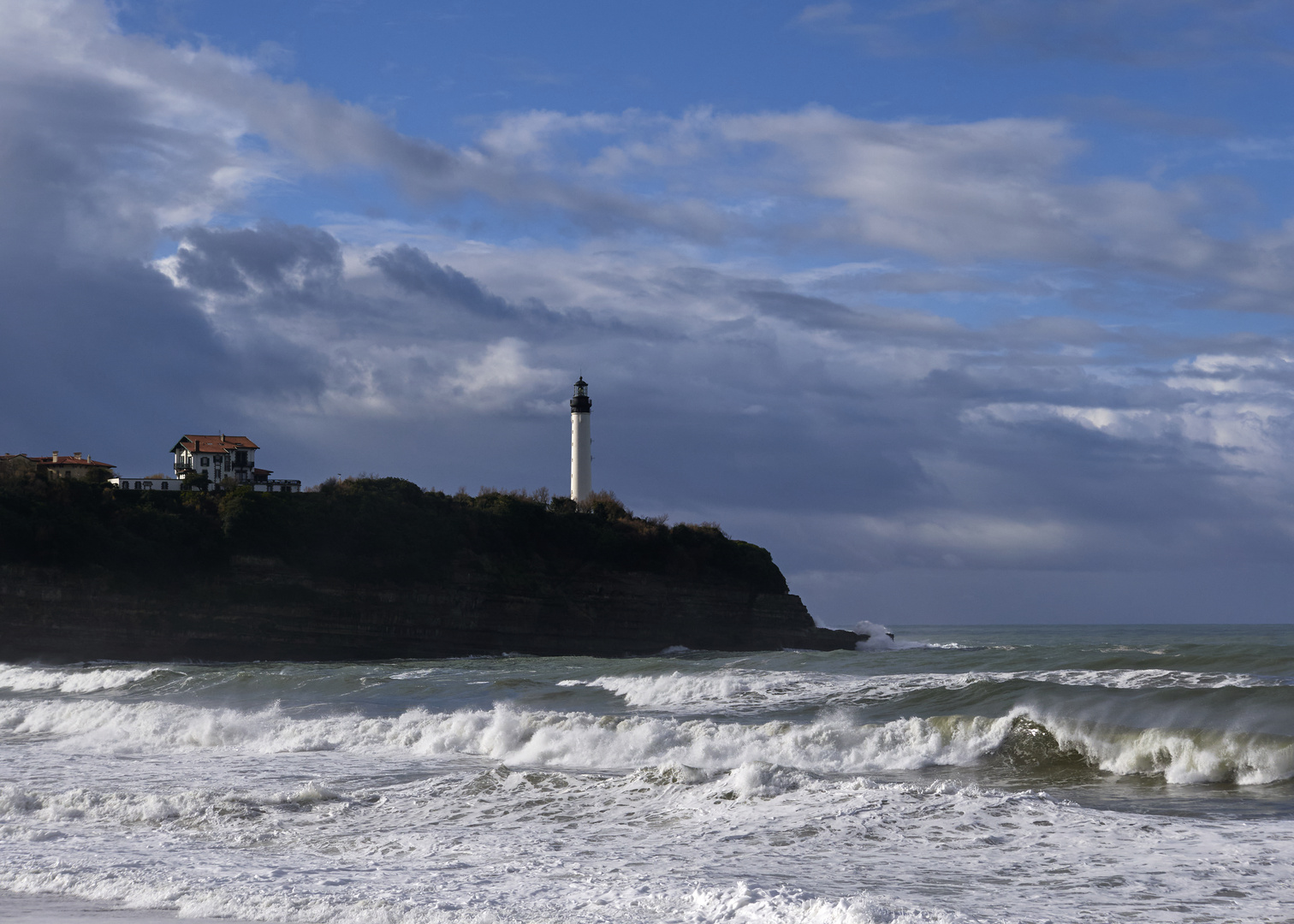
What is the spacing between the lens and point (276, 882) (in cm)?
746

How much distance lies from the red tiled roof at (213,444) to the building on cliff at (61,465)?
417 cm

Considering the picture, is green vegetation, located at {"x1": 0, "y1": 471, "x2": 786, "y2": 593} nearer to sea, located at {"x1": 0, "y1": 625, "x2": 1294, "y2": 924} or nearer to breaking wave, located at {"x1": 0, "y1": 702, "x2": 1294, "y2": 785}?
sea, located at {"x1": 0, "y1": 625, "x2": 1294, "y2": 924}

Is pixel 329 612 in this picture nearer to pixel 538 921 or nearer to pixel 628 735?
pixel 628 735

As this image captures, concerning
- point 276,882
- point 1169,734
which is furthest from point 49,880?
point 1169,734

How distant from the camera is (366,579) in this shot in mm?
47344

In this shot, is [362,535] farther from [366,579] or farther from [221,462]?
[221,462]

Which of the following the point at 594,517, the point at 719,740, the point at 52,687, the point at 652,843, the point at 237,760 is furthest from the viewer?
the point at 594,517

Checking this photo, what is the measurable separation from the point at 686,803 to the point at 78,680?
67.9 feet

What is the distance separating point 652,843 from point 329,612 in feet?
132

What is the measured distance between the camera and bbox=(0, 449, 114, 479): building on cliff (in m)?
47.7

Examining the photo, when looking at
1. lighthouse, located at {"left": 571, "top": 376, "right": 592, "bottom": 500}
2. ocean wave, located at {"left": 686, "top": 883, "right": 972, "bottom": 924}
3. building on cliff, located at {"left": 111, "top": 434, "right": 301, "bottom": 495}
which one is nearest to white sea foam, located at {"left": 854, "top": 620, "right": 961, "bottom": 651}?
lighthouse, located at {"left": 571, "top": 376, "right": 592, "bottom": 500}

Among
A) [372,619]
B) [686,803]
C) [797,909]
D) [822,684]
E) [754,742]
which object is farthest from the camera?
[372,619]

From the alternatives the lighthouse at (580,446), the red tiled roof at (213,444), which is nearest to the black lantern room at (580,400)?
the lighthouse at (580,446)

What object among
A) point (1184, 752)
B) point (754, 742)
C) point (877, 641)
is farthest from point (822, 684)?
point (877, 641)
